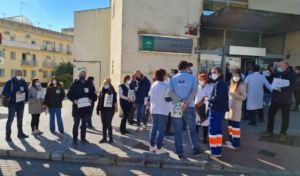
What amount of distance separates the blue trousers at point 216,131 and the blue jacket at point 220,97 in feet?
0.42

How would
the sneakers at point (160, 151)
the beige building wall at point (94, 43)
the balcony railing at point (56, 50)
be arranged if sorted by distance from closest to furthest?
1. the sneakers at point (160, 151)
2. the beige building wall at point (94, 43)
3. the balcony railing at point (56, 50)

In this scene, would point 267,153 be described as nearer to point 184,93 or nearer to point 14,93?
point 184,93

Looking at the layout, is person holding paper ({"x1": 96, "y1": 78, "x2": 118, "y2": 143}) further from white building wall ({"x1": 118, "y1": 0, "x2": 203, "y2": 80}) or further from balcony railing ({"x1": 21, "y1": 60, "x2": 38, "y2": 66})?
balcony railing ({"x1": 21, "y1": 60, "x2": 38, "y2": 66})

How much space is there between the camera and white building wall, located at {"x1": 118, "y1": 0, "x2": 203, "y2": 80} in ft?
27.6

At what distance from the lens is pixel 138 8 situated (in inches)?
331

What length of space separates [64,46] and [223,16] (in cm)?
3969

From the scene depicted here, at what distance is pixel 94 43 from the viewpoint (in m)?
17.6

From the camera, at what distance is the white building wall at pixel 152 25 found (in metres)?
8.40

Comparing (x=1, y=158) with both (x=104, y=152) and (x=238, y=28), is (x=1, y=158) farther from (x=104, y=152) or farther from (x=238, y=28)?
(x=238, y=28)

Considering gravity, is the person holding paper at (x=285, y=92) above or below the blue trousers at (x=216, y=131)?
above

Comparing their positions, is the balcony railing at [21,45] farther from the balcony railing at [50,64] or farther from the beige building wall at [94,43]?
the beige building wall at [94,43]

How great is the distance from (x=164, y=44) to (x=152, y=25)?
917mm

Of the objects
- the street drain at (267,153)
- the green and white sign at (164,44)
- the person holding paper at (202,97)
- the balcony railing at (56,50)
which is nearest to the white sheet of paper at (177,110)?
the person holding paper at (202,97)

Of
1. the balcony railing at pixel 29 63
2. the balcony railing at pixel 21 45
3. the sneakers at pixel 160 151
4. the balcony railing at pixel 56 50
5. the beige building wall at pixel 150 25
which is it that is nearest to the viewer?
the sneakers at pixel 160 151
